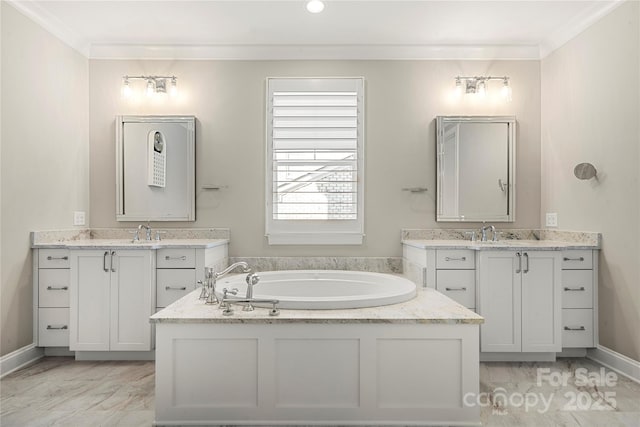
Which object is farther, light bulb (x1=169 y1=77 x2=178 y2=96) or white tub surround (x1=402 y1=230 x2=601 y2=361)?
light bulb (x1=169 y1=77 x2=178 y2=96)

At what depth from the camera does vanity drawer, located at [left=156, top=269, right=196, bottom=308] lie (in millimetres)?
2891

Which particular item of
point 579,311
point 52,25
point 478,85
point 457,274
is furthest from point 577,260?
point 52,25

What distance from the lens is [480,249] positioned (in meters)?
2.81

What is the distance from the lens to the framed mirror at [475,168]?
3.40 meters

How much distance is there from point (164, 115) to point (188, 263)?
142 cm

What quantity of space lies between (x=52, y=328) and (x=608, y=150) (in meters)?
4.29

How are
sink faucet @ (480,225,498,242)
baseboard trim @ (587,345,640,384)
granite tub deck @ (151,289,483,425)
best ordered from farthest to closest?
sink faucet @ (480,225,498,242)
baseboard trim @ (587,345,640,384)
granite tub deck @ (151,289,483,425)

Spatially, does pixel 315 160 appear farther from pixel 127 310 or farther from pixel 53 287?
pixel 53 287

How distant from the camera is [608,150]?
9.00ft

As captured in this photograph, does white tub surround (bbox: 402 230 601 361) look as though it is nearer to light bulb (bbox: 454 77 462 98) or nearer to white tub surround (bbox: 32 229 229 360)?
light bulb (bbox: 454 77 462 98)

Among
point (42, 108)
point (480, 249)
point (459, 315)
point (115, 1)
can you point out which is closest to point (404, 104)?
point (480, 249)

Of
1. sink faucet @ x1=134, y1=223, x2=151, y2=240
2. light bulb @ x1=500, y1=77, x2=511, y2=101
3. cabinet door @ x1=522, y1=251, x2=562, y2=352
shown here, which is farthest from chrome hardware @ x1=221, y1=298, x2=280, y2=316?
light bulb @ x1=500, y1=77, x2=511, y2=101

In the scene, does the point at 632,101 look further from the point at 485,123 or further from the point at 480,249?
the point at 480,249

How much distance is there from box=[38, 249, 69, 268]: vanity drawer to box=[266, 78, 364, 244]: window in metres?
1.57
